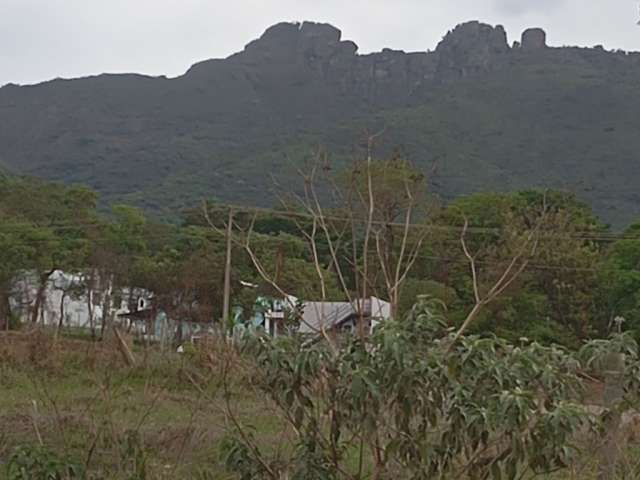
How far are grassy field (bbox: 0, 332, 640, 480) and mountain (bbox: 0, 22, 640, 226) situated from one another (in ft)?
51.4

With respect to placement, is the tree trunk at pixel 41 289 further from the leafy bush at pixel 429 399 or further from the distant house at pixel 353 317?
the leafy bush at pixel 429 399

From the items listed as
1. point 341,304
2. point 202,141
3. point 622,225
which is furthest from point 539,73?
point 341,304

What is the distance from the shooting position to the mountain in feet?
112

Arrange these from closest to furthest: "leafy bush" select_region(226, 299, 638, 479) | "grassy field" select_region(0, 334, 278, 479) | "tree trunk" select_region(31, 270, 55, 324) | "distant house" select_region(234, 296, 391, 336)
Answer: "leafy bush" select_region(226, 299, 638, 479), "distant house" select_region(234, 296, 391, 336), "grassy field" select_region(0, 334, 278, 479), "tree trunk" select_region(31, 270, 55, 324)

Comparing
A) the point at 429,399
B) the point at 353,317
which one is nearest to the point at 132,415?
the point at 353,317

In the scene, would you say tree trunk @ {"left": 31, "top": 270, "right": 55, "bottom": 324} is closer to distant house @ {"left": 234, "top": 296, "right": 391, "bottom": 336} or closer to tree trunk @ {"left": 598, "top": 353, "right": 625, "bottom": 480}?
distant house @ {"left": 234, "top": 296, "right": 391, "bottom": 336}

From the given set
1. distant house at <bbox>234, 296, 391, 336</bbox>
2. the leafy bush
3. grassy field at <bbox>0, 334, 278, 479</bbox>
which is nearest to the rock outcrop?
grassy field at <bbox>0, 334, 278, 479</bbox>

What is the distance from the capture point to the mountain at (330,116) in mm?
34094

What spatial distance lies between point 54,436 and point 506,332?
48.6 feet

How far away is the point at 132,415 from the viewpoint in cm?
570

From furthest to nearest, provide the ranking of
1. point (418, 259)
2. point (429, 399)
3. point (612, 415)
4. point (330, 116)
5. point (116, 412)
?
point (330, 116) < point (418, 259) < point (116, 412) < point (612, 415) < point (429, 399)

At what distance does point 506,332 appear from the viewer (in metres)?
18.8

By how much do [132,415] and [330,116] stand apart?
4532 centimetres

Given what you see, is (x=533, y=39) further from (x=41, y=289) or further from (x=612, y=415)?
(x=612, y=415)
